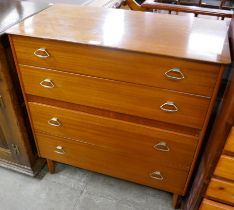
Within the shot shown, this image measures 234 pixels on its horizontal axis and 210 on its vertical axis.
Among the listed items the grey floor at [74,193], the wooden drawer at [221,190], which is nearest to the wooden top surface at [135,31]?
the wooden drawer at [221,190]

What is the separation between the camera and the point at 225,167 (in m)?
0.96

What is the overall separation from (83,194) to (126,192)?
0.85 ft

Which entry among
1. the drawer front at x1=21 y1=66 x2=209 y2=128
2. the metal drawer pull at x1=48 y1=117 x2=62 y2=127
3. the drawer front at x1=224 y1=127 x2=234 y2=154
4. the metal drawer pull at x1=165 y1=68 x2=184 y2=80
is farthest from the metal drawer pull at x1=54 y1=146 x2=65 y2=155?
the drawer front at x1=224 y1=127 x2=234 y2=154

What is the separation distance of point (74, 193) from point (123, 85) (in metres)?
0.82

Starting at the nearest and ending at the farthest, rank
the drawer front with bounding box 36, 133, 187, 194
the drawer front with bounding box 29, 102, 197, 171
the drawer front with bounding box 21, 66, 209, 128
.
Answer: the drawer front with bounding box 21, 66, 209, 128
the drawer front with bounding box 29, 102, 197, 171
the drawer front with bounding box 36, 133, 187, 194

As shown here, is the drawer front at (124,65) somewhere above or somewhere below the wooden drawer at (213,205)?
above

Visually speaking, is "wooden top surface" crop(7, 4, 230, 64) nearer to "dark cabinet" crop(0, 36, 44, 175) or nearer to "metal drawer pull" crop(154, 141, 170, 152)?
"dark cabinet" crop(0, 36, 44, 175)

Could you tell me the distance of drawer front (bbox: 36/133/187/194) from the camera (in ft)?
4.15

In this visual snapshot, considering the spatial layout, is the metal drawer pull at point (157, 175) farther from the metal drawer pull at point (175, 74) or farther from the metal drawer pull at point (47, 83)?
the metal drawer pull at point (47, 83)

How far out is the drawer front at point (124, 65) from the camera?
901 mm

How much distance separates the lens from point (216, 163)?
3.14 ft

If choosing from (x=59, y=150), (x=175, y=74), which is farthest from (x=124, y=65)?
(x=59, y=150)

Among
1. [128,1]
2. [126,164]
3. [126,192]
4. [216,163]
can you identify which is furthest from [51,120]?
[128,1]

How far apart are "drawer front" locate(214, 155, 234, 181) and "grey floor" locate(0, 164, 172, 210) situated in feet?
1.82
